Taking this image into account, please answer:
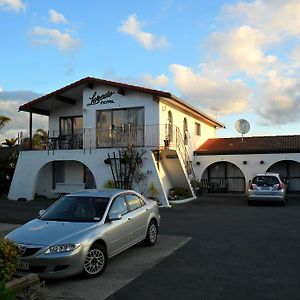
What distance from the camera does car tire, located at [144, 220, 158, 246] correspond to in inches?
381

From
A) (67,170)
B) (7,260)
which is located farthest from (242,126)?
(7,260)

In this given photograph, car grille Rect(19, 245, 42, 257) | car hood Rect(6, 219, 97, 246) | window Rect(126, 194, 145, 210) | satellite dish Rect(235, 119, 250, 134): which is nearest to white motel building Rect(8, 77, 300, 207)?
satellite dish Rect(235, 119, 250, 134)

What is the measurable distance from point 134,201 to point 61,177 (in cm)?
1504

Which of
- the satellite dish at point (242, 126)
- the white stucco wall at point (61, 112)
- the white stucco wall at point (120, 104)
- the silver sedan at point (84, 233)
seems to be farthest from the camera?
the satellite dish at point (242, 126)

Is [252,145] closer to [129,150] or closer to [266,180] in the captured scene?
[266,180]

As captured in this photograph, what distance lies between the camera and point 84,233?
7.24 m

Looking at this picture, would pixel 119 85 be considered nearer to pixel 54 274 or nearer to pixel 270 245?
pixel 270 245

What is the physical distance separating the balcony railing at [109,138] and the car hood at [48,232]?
12.3 metres

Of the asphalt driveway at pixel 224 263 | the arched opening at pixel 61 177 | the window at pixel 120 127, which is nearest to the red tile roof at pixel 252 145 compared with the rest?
the window at pixel 120 127

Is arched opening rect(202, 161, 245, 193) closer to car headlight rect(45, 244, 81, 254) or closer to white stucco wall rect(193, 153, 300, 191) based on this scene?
white stucco wall rect(193, 153, 300, 191)

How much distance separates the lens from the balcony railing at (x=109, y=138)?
20.6 m

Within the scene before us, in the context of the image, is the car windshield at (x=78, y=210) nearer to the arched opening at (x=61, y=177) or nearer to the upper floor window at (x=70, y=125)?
the arched opening at (x=61, y=177)

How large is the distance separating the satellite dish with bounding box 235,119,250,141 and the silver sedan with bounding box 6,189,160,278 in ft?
63.1

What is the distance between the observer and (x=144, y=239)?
31.3 ft
